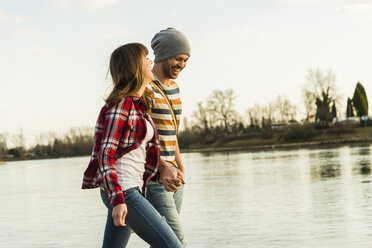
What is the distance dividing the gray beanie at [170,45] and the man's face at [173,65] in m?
0.03

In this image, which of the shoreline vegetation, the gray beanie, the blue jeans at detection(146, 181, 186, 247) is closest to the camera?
the blue jeans at detection(146, 181, 186, 247)

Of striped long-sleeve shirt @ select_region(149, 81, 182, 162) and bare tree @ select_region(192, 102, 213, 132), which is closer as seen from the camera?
striped long-sleeve shirt @ select_region(149, 81, 182, 162)

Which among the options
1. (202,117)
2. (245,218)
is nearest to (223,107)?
(202,117)

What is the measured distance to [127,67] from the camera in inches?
119

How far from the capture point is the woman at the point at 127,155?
2.80 m

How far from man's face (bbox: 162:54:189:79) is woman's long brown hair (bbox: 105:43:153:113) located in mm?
539

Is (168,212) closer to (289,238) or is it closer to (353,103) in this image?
(289,238)

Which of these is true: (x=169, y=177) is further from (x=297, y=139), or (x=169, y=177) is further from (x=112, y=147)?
(x=297, y=139)

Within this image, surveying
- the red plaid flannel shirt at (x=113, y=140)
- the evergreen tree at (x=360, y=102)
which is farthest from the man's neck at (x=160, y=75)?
the evergreen tree at (x=360, y=102)

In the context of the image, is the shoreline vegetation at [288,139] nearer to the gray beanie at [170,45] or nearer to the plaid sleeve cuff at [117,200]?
the gray beanie at [170,45]

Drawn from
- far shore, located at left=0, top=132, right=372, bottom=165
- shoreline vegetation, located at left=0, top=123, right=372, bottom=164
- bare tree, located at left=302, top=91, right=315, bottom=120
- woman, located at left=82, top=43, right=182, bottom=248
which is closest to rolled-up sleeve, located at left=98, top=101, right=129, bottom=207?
woman, located at left=82, top=43, right=182, bottom=248

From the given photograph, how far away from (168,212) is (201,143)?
3337 inches

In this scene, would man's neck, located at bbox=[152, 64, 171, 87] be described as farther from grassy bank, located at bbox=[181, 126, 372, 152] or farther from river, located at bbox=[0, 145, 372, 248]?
grassy bank, located at bbox=[181, 126, 372, 152]

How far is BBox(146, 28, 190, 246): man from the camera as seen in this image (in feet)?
10.8
